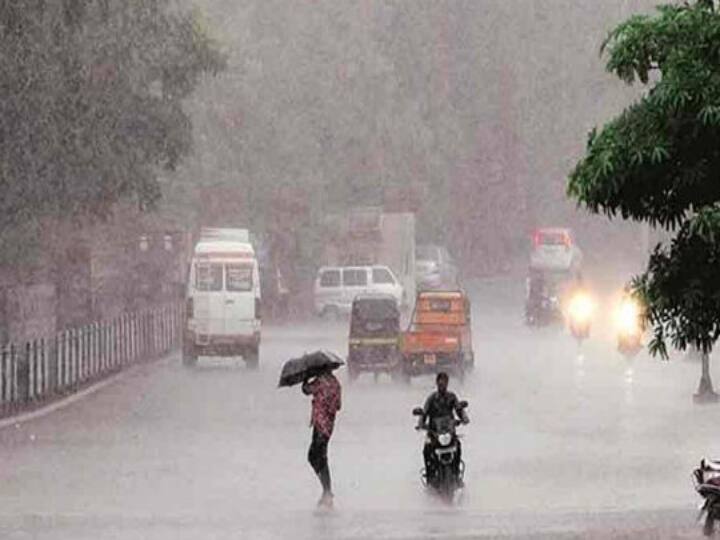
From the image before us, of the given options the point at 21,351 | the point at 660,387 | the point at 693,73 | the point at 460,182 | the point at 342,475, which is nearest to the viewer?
the point at 693,73

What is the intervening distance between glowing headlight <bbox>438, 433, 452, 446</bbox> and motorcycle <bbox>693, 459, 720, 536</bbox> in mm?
5261

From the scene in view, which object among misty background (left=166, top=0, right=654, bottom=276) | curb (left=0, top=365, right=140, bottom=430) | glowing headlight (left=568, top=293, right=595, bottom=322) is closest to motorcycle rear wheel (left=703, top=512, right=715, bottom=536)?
curb (left=0, top=365, right=140, bottom=430)

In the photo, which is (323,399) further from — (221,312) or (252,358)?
(252,358)

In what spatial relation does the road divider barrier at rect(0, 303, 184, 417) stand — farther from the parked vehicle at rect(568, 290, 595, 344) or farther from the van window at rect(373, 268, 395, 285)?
the van window at rect(373, 268, 395, 285)

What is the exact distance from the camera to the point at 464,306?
A: 49250mm

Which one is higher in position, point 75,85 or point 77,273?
point 75,85

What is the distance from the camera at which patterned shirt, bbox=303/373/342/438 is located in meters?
23.3

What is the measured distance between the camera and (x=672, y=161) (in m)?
16.4

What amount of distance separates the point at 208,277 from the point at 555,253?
32.6m

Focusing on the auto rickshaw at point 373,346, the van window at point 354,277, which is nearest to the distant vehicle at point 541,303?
the van window at point 354,277

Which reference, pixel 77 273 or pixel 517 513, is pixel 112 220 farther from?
pixel 517 513

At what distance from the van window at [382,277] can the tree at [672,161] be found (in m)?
59.2

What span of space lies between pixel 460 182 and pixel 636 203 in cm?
8794

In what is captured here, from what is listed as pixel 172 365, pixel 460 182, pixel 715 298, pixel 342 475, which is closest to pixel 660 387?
pixel 172 365
